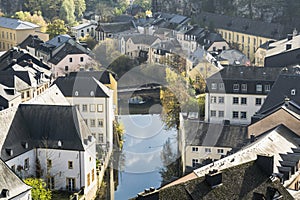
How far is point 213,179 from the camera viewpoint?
15.8 metres

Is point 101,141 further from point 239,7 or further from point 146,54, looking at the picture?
point 239,7

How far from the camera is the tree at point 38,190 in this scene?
22.7 m

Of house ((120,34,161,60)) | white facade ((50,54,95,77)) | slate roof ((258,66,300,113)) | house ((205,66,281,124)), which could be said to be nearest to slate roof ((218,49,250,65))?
house ((120,34,161,60))

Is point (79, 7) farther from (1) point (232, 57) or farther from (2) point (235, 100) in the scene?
(2) point (235, 100)

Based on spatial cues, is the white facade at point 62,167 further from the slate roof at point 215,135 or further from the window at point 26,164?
the slate roof at point 215,135

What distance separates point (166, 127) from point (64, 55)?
41.3 feet

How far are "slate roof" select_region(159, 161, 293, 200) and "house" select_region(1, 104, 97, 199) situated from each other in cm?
977

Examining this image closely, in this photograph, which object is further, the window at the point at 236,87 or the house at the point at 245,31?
the house at the point at 245,31

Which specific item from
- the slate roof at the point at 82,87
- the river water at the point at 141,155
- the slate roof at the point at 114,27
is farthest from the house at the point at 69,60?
the slate roof at the point at 114,27

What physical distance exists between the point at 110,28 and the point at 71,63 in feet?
51.4

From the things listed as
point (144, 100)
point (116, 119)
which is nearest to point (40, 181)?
point (116, 119)

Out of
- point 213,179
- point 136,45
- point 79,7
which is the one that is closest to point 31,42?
point 136,45

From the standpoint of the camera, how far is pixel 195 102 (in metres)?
33.5

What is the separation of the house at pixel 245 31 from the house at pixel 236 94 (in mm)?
15942
